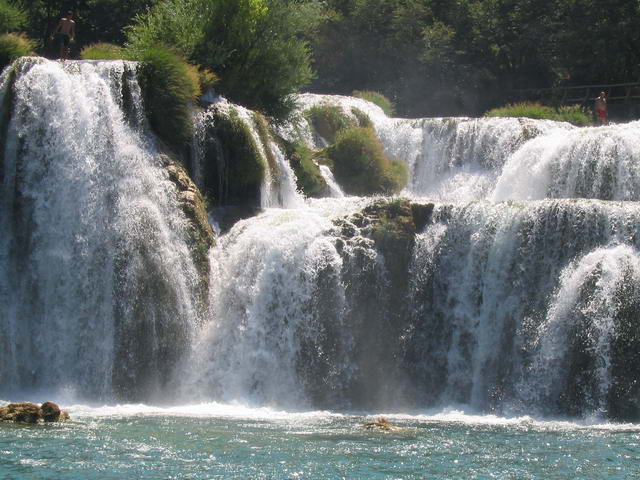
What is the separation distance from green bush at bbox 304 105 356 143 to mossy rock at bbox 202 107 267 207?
790 cm

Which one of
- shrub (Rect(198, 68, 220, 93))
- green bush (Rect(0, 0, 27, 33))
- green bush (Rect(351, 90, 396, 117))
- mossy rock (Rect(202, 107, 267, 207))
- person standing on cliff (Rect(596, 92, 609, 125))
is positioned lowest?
mossy rock (Rect(202, 107, 267, 207))

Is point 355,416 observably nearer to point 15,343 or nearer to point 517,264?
point 517,264

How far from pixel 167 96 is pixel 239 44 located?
5153 millimetres

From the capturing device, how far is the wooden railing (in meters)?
38.7

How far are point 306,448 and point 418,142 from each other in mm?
18908

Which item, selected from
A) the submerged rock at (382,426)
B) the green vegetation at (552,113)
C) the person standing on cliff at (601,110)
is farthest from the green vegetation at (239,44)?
the submerged rock at (382,426)

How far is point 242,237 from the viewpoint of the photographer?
71.7ft

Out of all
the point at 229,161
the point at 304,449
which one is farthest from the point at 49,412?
the point at 229,161

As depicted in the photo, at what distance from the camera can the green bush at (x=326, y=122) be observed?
31.7m

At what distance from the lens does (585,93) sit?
40.8m

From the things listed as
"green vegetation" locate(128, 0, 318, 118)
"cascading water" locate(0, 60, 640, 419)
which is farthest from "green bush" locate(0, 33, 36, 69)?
"green vegetation" locate(128, 0, 318, 118)

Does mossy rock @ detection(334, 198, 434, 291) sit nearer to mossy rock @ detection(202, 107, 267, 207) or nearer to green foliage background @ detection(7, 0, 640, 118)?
mossy rock @ detection(202, 107, 267, 207)

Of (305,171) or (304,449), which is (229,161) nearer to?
(305,171)

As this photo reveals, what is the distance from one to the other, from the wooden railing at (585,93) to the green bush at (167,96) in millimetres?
19640
